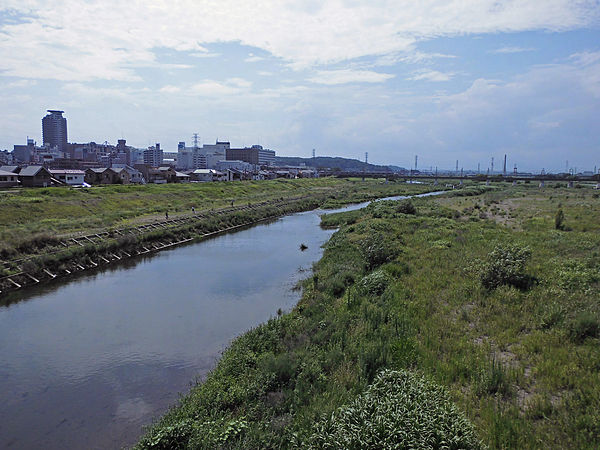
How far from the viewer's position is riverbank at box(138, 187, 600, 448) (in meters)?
6.53

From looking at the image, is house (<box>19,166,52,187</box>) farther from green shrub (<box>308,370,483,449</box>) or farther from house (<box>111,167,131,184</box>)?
green shrub (<box>308,370,483,449</box>)

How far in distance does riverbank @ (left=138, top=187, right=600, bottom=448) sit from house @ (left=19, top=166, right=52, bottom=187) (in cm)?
5662

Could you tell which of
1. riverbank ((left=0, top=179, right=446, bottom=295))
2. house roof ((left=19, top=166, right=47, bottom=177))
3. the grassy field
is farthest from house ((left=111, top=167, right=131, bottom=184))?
riverbank ((left=0, top=179, right=446, bottom=295))

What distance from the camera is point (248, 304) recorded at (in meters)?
18.5

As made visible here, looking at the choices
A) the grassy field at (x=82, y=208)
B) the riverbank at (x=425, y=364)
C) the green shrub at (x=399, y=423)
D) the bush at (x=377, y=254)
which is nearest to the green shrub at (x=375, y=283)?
the riverbank at (x=425, y=364)

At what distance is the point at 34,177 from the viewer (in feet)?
187

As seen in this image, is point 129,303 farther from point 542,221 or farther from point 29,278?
point 542,221

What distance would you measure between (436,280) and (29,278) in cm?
2150

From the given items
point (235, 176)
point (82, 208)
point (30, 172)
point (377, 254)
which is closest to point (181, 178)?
point (235, 176)

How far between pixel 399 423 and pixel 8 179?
66.8m

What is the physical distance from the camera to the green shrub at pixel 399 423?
5445 millimetres

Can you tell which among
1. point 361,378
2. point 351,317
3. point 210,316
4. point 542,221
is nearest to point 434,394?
point 361,378

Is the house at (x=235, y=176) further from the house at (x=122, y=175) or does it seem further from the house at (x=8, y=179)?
the house at (x=8, y=179)

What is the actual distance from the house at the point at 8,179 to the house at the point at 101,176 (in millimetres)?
13748
